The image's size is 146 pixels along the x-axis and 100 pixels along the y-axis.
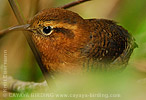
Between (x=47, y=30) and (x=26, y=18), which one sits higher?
(x=26, y=18)

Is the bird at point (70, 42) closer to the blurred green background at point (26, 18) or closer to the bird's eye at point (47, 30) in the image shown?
the bird's eye at point (47, 30)

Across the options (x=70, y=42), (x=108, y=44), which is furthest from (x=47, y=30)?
(x=108, y=44)

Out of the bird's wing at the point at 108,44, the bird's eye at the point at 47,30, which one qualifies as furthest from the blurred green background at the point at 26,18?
the bird's eye at the point at 47,30

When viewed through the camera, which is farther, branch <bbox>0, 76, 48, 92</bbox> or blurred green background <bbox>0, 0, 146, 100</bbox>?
blurred green background <bbox>0, 0, 146, 100</bbox>

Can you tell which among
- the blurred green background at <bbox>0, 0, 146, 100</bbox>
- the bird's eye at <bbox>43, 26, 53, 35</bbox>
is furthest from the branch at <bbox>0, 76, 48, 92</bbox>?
the bird's eye at <bbox>43, 26, 53, 35</bbox>

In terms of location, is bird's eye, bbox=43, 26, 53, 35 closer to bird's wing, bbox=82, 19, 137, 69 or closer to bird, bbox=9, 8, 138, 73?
bird, bbox=9, 8, 138, 73

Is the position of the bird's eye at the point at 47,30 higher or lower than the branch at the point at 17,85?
higher

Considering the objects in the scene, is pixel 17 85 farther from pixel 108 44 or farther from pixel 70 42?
pixel 108 44

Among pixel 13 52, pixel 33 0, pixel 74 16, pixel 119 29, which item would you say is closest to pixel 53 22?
pixel 74 16
